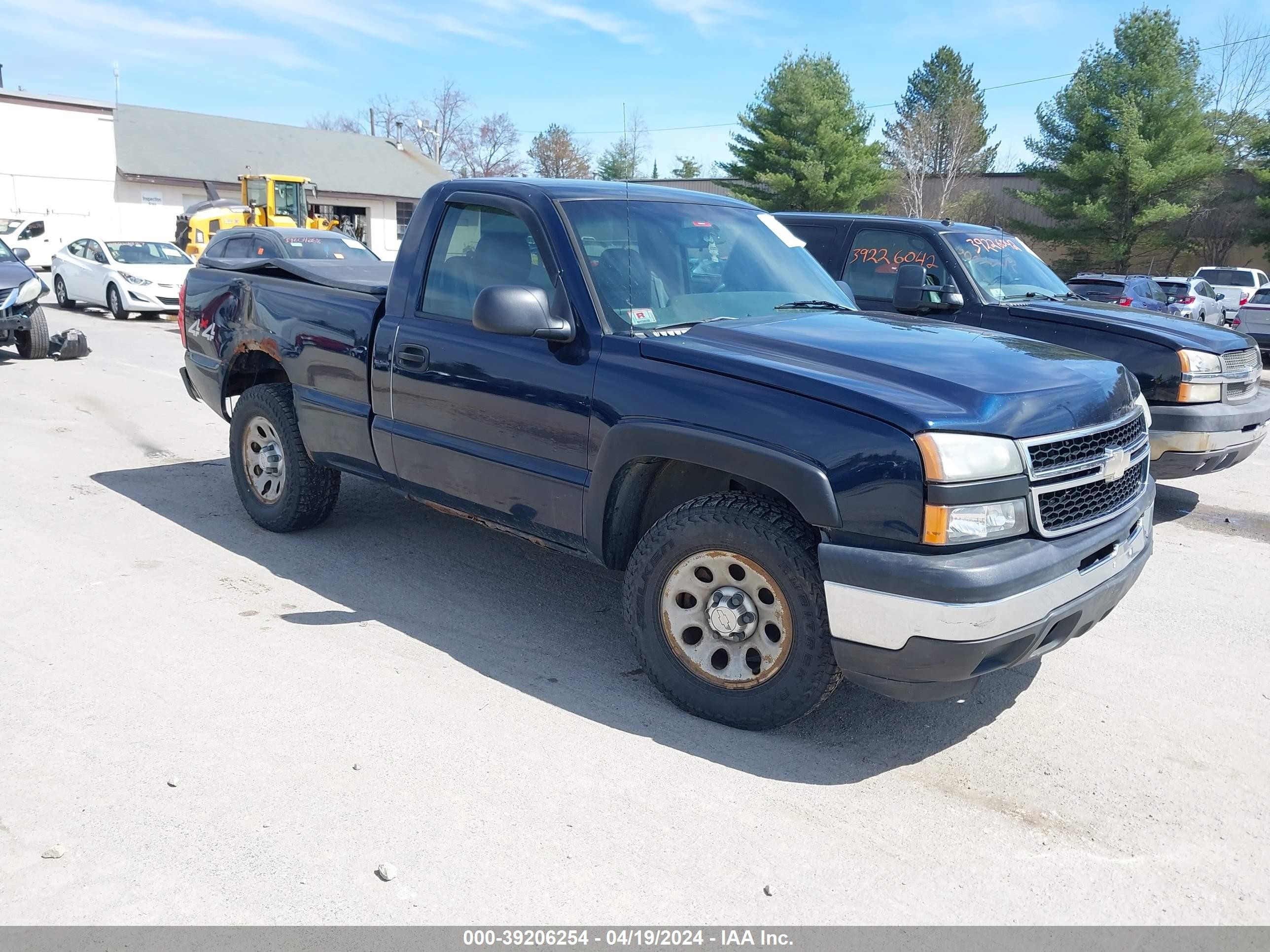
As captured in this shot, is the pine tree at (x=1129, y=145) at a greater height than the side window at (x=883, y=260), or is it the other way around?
the pine tree at (x=1129, y=145)

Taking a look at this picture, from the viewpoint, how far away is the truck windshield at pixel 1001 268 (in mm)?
8023

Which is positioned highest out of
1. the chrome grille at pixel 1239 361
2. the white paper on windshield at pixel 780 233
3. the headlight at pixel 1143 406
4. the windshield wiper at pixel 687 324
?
the white paper on windshield at pixel 780 233

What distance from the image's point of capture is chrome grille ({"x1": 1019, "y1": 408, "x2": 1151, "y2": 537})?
3.41 meters

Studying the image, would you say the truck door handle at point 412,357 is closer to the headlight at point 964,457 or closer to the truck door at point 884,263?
the headlight at point 964,457

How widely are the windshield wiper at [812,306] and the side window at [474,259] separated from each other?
1076 millimetres

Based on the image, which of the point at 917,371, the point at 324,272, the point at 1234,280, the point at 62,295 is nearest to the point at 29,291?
A: the point at 324,272

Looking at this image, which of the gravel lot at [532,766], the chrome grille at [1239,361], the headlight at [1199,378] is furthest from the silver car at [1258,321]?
the gravel lot at [532,766]

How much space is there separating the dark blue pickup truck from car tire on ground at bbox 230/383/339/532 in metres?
0.27

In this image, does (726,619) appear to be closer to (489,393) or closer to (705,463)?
(705,463)

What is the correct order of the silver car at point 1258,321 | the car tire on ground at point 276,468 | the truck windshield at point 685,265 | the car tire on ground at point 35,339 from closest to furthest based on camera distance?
1. the truck windshield at point 685,265
2. the car tire on ground at point 276,468
3. the car tire on ground at point 35,339
4. the silver car at point 1258,321

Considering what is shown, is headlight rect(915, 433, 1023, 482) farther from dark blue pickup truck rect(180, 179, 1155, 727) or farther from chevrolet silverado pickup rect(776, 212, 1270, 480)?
chevrolet silverado pickup rect(776, 212, 1270, 480)

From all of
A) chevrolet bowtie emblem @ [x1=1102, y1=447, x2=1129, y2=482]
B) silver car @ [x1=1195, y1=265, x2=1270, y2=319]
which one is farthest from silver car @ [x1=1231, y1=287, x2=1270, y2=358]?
chevrolet bowtie emblem @ [x1=1102, y1=447, x2=1129, y2=482]

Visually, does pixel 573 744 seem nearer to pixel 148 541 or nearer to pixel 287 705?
pixel 287 705
